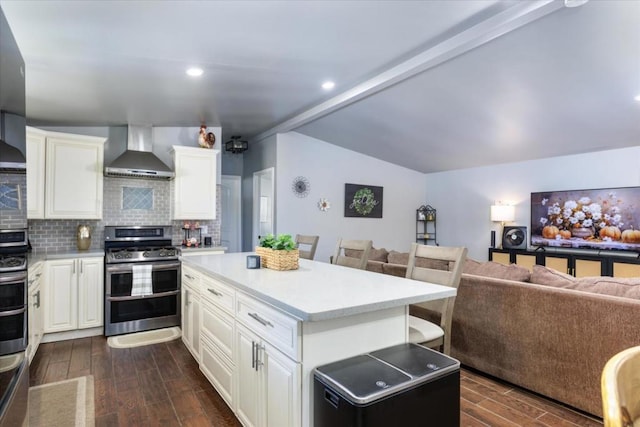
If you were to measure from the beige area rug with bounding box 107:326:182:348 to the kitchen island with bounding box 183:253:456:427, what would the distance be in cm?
147

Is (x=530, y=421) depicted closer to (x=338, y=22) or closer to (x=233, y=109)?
(x=338, y=22)

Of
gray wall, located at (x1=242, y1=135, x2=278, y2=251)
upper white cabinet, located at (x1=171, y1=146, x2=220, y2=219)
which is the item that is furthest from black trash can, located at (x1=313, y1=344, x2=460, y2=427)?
gray wall, located at (x1=242, y1=135, x2=278, y2=251)

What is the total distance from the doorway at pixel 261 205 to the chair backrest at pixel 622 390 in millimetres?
5852

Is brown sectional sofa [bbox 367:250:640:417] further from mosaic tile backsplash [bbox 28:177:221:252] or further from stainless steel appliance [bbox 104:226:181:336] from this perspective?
mosaic tile backsplash [bbox 28:177:221:252]

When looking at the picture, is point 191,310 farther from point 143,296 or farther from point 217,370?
point 143,296

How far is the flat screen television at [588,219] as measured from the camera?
4887 mm

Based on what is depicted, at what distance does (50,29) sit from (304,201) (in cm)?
430

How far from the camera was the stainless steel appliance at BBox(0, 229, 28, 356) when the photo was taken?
3.30ft

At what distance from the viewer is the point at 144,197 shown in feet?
15.5

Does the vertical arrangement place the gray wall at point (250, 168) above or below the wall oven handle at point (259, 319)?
above

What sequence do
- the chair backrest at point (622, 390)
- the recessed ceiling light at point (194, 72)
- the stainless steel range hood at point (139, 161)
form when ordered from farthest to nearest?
the stainless steel range hood at point (139, 161), the recessed ceiling light at point (194, 72), the chair backrest at point (622, 390)

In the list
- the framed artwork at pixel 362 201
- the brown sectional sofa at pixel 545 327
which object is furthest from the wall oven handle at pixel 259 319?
the framed artwork at pixel 362 201

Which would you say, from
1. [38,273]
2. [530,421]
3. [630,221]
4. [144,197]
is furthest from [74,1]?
[630,221]

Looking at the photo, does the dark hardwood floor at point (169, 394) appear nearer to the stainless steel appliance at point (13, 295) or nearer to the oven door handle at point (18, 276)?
the stainless steel appliance at point (13, 295)
